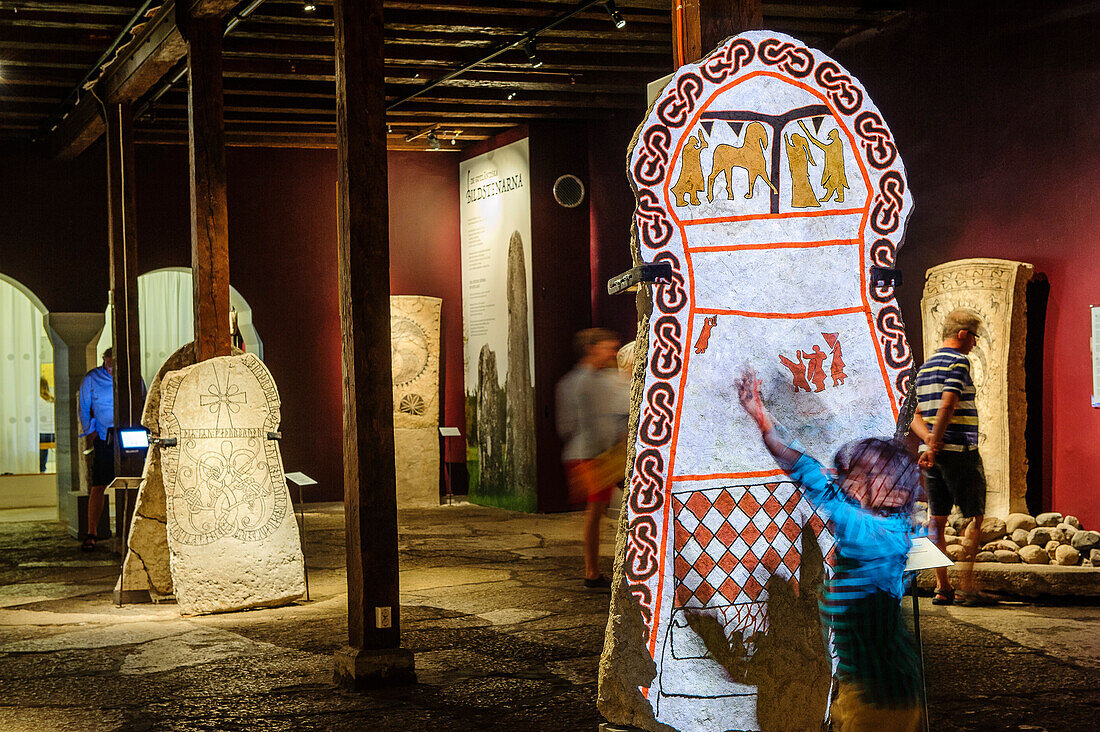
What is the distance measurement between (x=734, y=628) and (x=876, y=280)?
0.97 metres

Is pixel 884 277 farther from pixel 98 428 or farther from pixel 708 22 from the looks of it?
pixel 98 428

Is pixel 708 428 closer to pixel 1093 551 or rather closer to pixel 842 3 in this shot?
pixel 1093 551

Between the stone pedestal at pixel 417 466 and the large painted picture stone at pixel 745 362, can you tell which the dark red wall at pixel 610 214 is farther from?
the large painted picture stone at pixel 745 362

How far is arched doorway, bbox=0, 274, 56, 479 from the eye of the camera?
15.1 meters

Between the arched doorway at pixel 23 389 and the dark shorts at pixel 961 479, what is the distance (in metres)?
12.0

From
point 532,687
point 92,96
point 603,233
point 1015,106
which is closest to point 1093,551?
point 1015,106

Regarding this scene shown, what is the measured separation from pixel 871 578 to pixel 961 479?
376 cm

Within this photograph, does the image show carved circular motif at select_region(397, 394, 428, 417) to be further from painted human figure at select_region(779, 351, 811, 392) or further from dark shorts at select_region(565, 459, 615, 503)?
painted human figure at select_region(779, 351, 811, 392)

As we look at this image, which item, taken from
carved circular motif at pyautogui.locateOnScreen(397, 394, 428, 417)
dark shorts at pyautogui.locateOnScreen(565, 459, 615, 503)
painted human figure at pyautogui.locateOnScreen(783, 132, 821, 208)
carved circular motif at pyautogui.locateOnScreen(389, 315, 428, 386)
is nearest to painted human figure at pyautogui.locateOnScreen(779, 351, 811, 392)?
painted human figure at pyautogui.locateOnScreen(783, 132, 821, 208)

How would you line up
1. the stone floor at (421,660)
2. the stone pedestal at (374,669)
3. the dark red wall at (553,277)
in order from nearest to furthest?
the stone floor at (421,660), the stone pedestal at (374,669), the dark red wall at (553,277)

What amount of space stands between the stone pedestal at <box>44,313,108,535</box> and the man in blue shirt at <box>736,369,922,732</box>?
10.3 metres

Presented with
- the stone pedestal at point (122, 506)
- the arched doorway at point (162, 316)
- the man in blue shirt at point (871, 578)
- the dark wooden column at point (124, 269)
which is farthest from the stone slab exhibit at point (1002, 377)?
the arched doorway at point (162, 316)

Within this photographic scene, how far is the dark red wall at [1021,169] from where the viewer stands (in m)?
7.38

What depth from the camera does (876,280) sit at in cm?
311
